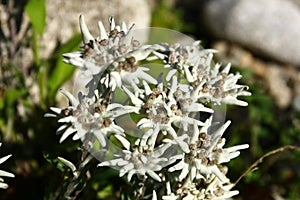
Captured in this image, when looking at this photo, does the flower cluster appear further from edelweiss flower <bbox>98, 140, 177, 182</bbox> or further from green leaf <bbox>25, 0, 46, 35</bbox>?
green leaf <bbox>25, 0, 46, 35</bbox>

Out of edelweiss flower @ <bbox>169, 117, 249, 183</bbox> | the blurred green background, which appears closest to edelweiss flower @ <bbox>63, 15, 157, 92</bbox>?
edelweiss flower @ <bbox>169, 117, 249, 183</bbox>

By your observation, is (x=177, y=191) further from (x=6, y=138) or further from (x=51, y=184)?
(x=6, y=138)

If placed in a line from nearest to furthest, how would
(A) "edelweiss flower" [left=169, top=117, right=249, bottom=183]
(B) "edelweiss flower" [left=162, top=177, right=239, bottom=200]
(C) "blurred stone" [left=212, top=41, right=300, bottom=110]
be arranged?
(A) "edelweiss flower" [left=169, top=117, right=249, bottom=183], (B) "edelweiss flower" [left=162, top=177, right=239, bottom=200], (C) "blurred stone" [left=212, top=41, right=300, bottom=110]

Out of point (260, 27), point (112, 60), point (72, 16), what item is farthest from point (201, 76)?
point (260, 27)

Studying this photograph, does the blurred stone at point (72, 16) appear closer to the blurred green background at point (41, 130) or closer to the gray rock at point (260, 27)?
the blurred green background at point (41, 130)

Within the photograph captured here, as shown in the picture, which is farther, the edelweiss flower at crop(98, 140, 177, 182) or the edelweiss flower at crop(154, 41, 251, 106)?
the edelweiss flower at crop(154, 41, 251, 106)

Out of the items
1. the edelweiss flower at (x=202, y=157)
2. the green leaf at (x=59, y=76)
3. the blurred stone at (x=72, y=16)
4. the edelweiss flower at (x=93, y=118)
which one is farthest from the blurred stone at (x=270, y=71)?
the edelweiss flower at (x=93, y=118)
